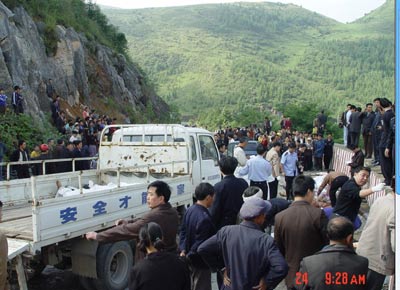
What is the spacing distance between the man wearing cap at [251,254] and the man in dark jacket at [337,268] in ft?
0.75

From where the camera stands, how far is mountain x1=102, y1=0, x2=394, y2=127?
289 ft

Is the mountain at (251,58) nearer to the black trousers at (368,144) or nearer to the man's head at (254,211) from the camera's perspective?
the black trousers at (368,144)

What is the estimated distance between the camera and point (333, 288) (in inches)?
119

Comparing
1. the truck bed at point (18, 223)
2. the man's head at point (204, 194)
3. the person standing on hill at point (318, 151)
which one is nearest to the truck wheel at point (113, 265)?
the truck bed at point (18, 223)

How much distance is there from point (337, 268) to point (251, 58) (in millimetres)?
113164

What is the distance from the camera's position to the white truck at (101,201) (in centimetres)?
496

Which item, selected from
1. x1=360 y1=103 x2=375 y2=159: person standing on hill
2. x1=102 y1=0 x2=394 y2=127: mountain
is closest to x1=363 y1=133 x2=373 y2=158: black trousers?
x1=360 y1=103 x2=375 y2=159: person standing on hill

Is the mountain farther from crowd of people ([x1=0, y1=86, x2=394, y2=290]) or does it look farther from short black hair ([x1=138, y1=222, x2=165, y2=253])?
short black hair ([x1=138, y1=222, x2=165, y2=253])

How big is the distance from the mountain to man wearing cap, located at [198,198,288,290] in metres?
51.2

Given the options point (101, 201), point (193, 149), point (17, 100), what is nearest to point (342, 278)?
point (101, 201)

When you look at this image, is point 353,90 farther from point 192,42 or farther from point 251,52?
point 192,42

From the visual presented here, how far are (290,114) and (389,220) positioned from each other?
116 ft

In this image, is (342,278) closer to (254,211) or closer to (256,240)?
(256,240)

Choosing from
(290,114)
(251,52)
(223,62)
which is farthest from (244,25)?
(290,114)
